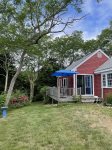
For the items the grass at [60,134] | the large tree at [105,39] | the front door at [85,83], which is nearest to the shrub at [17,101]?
the front door at [85,83]

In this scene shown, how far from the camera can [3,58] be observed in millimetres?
33562

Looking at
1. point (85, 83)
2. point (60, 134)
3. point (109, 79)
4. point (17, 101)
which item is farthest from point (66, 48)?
point (60, 134)

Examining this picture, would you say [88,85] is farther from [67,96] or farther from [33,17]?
[33,17]

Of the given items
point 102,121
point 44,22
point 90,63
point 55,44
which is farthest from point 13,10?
point 55,44

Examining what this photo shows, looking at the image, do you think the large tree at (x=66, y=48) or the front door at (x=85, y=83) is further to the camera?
the large tree at (x=66, y=48)

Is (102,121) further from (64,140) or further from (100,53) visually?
(100,53)

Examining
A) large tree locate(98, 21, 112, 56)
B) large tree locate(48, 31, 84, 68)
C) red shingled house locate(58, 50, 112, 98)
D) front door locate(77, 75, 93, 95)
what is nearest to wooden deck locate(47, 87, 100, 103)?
red shingled house locate(58, 50, 112, 98)

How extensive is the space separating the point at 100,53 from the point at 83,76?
3.00m

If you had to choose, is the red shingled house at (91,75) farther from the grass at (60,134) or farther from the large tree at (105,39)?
the large tree at (105,39)

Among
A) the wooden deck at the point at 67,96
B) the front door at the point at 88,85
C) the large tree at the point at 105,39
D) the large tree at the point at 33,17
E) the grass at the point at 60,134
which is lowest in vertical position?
the grass at the point at 60,134

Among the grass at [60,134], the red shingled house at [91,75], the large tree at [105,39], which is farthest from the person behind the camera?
the large tree at [105,39]

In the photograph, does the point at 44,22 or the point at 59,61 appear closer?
the point at 44,22

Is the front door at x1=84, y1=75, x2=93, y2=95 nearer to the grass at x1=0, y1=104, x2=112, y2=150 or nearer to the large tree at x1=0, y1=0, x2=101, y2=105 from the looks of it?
the large tree at x1=0, y1=0, x2=101, y2=105

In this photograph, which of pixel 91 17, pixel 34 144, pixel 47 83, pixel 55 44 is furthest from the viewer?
pixel 55 44
